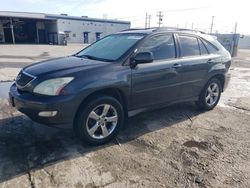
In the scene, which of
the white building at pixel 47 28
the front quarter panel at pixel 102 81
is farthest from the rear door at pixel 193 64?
the white building at pixel 47 28

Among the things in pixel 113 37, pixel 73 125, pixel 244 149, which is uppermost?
pixel 113 37

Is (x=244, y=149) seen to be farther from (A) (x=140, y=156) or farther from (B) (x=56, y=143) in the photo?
(B) (x=56, y=143)

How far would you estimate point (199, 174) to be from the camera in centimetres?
313

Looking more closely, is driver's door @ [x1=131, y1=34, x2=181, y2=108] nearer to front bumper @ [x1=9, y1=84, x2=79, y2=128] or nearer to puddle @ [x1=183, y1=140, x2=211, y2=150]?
puddle @ [x1=183, y1=140, x2=211, y2=150]

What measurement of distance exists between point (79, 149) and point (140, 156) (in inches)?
36.9

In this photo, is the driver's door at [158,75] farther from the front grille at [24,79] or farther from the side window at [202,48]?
the front grille at [24,79]

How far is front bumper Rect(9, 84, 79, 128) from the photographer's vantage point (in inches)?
128

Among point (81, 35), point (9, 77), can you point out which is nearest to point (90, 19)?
point (81, 35)

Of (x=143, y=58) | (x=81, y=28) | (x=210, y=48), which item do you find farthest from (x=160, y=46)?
(x=81, y=28)

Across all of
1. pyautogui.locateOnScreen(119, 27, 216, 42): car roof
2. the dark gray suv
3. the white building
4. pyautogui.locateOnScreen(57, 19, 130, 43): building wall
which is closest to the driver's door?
the dark gray suv

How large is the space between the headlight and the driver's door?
1163 mm

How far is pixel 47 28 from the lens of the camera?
129ft

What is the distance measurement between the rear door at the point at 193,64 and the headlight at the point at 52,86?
239cm

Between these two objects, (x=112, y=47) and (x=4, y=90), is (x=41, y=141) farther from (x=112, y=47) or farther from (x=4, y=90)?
(x=4, y=90)
